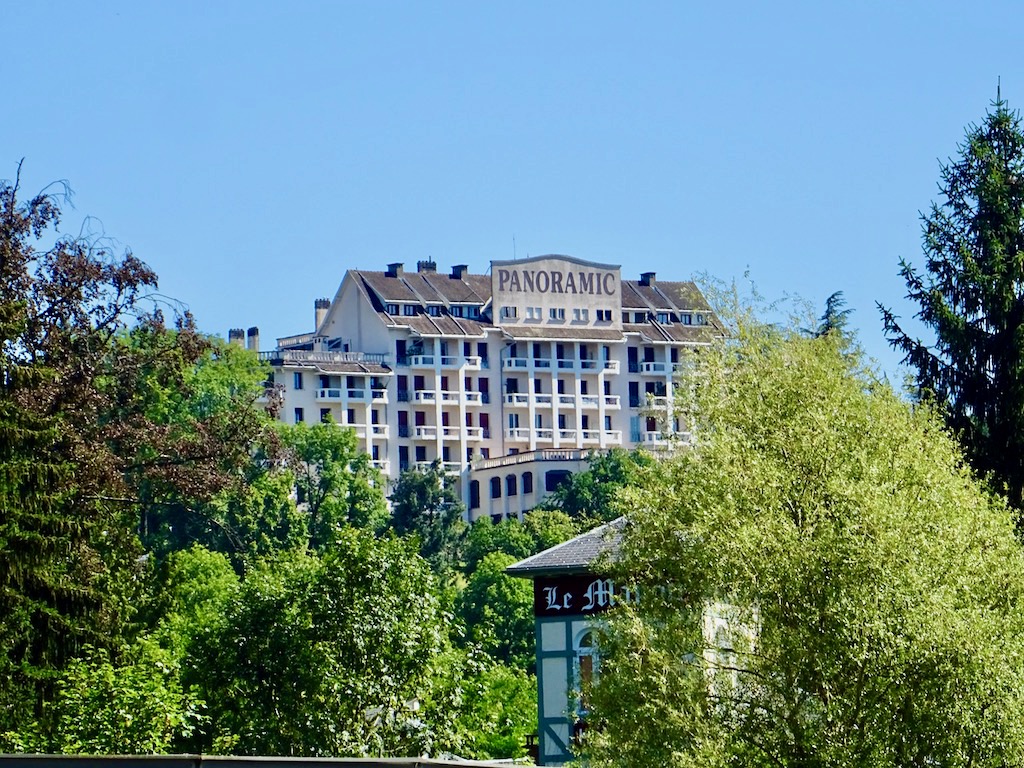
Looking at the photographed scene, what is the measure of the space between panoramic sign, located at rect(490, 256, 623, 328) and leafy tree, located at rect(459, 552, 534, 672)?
5307cm

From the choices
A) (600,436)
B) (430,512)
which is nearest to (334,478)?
Result: (430,512)

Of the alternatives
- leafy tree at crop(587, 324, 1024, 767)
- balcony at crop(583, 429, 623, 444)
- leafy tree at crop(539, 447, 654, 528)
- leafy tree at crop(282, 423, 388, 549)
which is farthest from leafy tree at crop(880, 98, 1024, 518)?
balcony at crop(583, 429, 623, 444)

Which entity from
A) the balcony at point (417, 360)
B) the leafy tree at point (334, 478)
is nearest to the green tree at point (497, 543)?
the leafy tree at point (334, 478)

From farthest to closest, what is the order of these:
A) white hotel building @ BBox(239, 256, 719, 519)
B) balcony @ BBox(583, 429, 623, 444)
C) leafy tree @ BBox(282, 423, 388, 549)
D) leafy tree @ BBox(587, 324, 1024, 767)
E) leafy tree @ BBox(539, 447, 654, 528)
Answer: balcony @ BBox(583, 429, 623, 444) → white hotel building @ BBox(239, 256, 719, 519) → leafy tree @ BBox(539, 447, 654, 528) → leafy tree @ BBox(282, 423, 388, 549) → leafy tree @ BBox(587, 324, 1024, 767)

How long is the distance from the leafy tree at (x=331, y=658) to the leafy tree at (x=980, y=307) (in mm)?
11279

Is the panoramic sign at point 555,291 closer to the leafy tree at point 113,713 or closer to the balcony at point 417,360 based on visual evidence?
the balcony at point 417,360

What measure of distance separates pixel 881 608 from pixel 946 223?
15.1 meters

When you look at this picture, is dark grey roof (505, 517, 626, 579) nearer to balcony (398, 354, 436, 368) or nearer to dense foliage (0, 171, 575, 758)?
dense foliage (0, 171, 575, 758)

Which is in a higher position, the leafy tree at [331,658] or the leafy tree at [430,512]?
the leafy tree at [430,512]

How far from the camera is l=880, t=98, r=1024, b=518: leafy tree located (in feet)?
131

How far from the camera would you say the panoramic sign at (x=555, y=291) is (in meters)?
159

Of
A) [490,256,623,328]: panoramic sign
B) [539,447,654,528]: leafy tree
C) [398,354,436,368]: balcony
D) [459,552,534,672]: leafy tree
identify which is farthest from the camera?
[490,256,623,328]: panoramic sign

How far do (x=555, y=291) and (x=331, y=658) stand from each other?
12834cm

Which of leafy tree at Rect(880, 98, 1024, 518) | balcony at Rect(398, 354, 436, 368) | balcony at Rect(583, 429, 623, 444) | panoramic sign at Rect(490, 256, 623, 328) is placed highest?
panoramic sign at Rect(490, 256, 623, 328)
